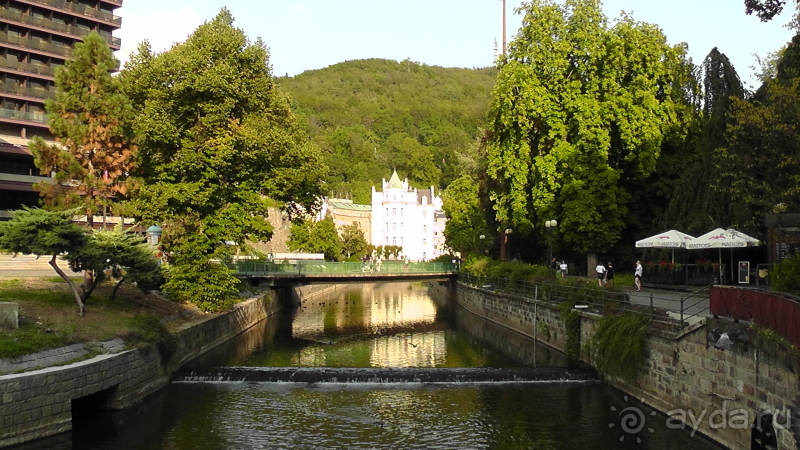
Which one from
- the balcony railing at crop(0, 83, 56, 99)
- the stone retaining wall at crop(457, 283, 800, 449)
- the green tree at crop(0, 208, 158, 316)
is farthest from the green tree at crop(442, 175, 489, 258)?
the stone retaining wall at crop(457, 283, 800, 449)

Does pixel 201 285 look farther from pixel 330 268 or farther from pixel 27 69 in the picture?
pixel 27 69

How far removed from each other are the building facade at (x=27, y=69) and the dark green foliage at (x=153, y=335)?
38267mm

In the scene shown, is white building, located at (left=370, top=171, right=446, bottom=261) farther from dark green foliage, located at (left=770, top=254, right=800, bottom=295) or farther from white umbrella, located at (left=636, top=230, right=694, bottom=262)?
dark green foliage, located at (left=770, top=254, right=800, bottom=295)

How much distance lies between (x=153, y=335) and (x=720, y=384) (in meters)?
17.3

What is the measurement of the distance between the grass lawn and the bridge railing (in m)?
14.0

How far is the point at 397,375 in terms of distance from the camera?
77.7 ft

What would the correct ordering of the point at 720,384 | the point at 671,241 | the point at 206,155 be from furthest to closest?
the point at 206,155 → the point at 671,241 → the point at 720,384

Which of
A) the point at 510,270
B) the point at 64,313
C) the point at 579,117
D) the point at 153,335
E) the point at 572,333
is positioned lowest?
the point at 572,333

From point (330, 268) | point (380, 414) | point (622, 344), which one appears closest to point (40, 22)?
point (330, 268)

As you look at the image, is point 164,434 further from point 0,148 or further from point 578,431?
point 0,148

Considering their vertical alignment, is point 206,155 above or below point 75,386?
above

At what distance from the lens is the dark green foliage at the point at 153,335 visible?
22.0 metres

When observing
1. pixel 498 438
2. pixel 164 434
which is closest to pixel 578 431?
pixel 498 438

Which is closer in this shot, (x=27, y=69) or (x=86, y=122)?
(x=86, y=122)
